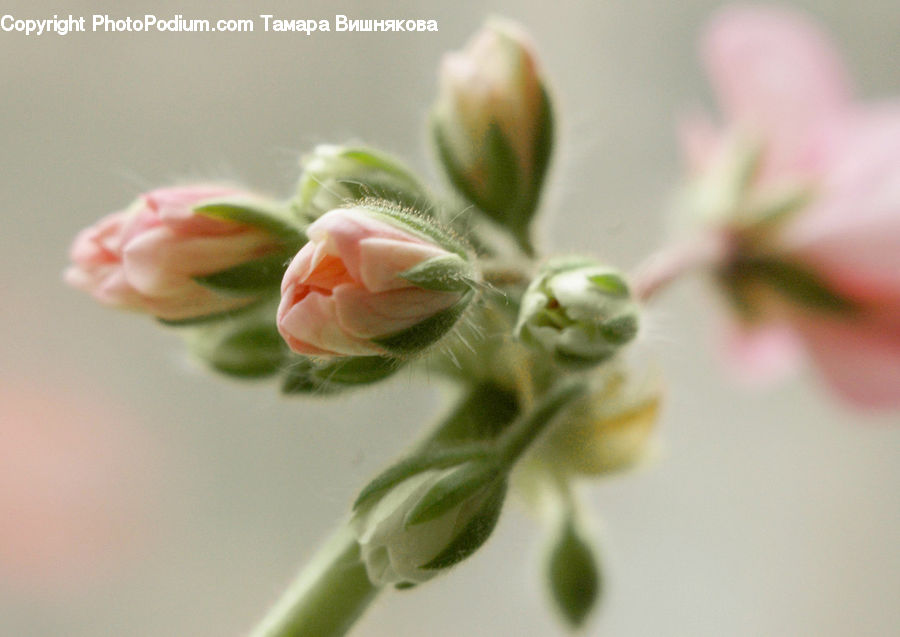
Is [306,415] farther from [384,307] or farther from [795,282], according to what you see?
[384,307]

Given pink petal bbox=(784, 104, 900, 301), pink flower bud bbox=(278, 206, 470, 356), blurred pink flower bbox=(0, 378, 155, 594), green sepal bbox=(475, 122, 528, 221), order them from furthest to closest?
blurred pink flower bbox=(0, 378, 155, 594)
pink petal bbox=(784, 104, 900, 301)
green sepal bbox=(475, 122, 528, 221)
pink flower bud bbox=(278, 206, 470, 356)

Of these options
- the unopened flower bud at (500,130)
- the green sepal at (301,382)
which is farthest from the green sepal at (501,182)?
the green sepal at (301,382)

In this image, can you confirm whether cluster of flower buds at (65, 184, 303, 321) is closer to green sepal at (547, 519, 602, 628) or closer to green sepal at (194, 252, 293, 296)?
green sepal at (194, 252, 293, 296)

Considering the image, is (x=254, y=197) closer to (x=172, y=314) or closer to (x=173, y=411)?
(x=172, y=314)

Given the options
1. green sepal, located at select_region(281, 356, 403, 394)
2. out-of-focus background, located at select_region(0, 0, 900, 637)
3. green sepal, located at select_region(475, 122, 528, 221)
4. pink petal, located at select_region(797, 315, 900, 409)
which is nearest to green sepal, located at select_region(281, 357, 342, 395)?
green sepal, located at select_region(281, 356, 403, 394)

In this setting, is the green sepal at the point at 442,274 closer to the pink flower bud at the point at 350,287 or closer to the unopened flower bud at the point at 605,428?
the pink flower bud at the point at 350,287

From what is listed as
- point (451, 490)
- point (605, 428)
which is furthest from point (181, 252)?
point (605, 428)
